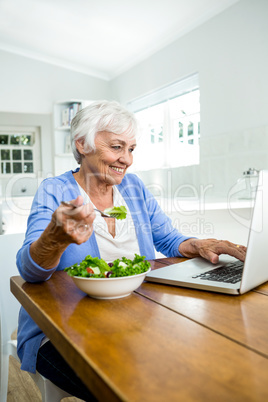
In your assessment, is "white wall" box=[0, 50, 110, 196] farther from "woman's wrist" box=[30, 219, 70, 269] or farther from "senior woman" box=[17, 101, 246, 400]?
"woman's wrist" box=[30, 219, 70, 269]

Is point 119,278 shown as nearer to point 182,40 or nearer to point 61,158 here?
point 182,40

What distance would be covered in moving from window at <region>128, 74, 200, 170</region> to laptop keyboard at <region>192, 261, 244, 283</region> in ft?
8.86

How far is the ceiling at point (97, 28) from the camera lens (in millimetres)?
3705

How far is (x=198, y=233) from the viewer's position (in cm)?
287

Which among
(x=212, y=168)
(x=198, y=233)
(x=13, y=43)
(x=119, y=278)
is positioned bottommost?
(x=198, y=233)

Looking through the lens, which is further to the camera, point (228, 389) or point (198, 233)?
point (198, 233)

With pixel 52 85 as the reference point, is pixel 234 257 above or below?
below

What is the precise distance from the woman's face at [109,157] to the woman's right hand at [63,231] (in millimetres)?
593

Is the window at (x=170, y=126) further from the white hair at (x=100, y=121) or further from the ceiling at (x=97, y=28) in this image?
the white hair at (x=100, y=121)

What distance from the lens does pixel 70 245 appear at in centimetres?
124

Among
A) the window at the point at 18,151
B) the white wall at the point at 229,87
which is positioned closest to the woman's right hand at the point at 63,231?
the white wall at the point at 229,87

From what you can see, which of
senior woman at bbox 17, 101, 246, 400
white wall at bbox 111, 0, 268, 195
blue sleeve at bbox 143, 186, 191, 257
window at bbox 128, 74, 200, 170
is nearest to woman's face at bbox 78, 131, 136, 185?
senior woman at bbox 17, 101, 246, 400

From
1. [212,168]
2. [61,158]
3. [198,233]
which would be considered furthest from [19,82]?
[198,233]

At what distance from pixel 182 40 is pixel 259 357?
4046 millimetres
